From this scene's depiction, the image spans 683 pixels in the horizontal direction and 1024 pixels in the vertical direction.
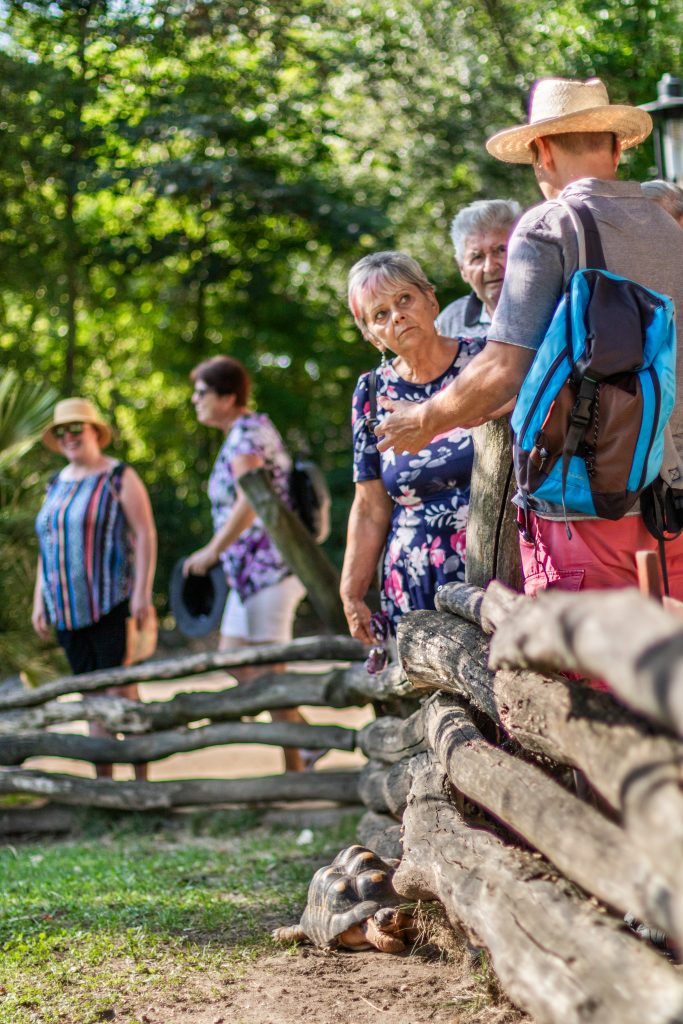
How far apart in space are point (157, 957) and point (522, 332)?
237cm

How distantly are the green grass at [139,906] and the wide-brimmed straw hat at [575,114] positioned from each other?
258cm

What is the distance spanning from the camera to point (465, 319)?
193 inches

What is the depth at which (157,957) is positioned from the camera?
389 cm

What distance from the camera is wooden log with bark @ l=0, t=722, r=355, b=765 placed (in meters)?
6.14

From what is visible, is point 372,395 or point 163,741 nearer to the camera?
point 372,395

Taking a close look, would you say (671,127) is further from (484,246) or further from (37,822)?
(37,822)

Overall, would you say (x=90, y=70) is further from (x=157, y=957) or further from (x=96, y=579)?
(x=157, y=957)

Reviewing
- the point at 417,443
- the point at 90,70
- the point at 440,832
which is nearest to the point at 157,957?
the point at 440,832

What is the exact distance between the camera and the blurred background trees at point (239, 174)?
468 inches

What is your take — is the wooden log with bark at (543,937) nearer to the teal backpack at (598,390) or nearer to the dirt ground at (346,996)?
the dirt ground at (346,996)

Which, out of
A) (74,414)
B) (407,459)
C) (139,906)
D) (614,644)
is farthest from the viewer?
(74,414)

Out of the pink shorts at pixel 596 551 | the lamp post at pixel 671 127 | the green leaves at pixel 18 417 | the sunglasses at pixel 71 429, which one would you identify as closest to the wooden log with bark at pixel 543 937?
the pink shorts at pixel 596 551

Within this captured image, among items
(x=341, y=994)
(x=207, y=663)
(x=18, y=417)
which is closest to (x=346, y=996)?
(x=341, y=994)

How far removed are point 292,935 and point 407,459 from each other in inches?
63.7
